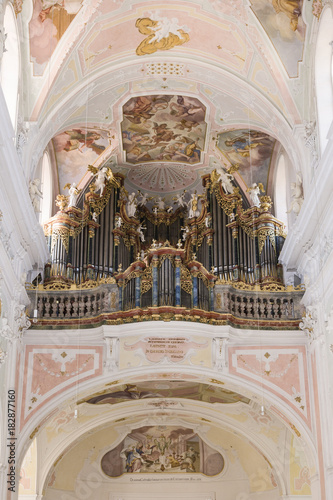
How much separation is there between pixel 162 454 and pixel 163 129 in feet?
27.5

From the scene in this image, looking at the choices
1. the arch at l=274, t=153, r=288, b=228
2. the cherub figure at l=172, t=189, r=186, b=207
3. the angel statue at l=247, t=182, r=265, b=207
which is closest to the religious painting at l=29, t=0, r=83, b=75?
the angel statue at l=247, t=182, r=265, b=207

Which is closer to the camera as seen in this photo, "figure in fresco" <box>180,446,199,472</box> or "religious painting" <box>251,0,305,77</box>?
"religious painting" <box>251,0,305,77</box>

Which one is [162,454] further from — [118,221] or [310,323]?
[310,323]

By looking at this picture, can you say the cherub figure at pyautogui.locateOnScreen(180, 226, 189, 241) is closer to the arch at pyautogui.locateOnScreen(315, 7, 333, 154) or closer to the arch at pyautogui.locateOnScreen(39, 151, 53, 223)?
the arch at pyautogui.locateOnScreen(39, 151, 53, 223)

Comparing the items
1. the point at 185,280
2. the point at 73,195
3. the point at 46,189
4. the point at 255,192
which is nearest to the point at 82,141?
the point at 73,195

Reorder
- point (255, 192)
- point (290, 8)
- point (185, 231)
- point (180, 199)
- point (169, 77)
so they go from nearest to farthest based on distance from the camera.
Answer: point (290, 8) < point (169, 77) < point (255, 192) < point (185, 231) < point (180, 199)

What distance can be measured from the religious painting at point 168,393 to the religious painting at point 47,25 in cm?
727

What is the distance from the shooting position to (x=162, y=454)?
67.7ft


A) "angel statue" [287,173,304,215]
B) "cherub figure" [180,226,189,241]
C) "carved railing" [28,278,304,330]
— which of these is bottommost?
"carved railing" [28,278,304,330]

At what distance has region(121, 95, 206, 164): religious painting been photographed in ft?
61.3

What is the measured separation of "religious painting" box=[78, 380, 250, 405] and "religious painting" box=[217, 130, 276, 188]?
18.4ft

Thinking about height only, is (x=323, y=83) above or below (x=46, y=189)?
below

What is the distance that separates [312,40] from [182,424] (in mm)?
10242

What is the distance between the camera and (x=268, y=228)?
18875 millimetres
